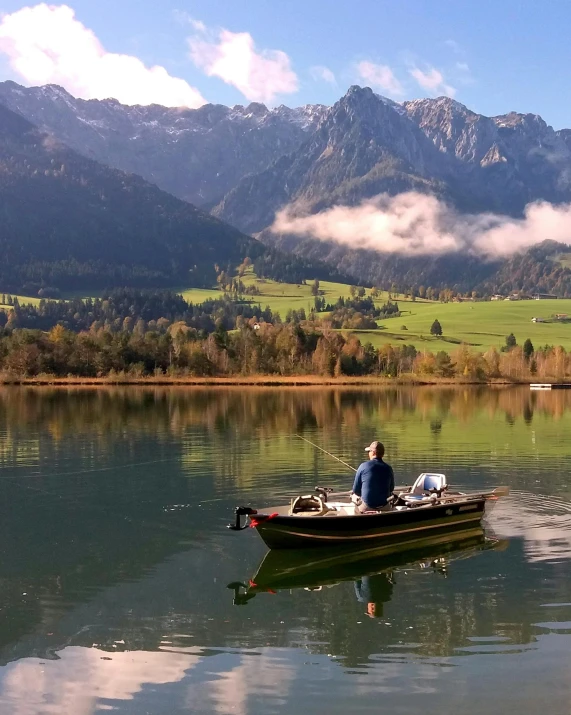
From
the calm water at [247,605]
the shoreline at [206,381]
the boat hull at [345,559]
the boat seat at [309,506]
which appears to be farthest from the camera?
the shoreline at [206,381]

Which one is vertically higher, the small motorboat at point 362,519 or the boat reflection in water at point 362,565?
the small motorboat at point 362,519

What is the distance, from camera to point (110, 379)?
181750mm

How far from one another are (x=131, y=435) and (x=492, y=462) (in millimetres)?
Result: 32066

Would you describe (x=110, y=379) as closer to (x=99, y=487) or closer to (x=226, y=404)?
(x=226, y=404)

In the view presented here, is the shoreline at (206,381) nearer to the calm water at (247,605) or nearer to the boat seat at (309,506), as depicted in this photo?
the calm water at (247,605)

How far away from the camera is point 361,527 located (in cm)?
2977

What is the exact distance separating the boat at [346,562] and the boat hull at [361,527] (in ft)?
1.02

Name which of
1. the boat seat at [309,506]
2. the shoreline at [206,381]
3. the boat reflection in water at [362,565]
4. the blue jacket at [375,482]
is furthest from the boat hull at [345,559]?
the shoreline at [206,381]

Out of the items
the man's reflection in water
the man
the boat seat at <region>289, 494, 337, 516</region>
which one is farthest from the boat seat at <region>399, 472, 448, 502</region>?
the man's reflection in water

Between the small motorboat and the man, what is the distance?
1.31 feet

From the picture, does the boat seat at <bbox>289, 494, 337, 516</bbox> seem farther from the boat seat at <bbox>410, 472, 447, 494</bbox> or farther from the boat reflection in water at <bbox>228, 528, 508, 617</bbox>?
the boat seat at <bbox>410, 472, 447, 494</bbox>

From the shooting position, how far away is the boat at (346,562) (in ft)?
85.1

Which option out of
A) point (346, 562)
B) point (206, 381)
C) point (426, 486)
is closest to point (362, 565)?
point (346, 562)

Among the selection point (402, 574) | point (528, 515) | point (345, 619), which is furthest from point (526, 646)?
point (528, 515)
